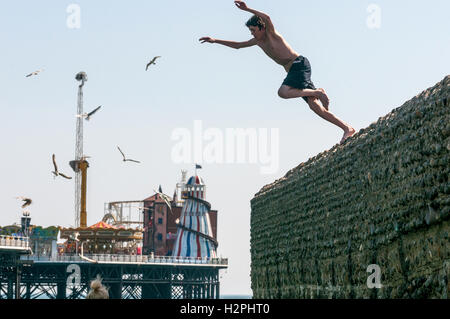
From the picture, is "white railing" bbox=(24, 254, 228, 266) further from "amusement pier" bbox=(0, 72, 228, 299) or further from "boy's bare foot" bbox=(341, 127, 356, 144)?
"boy's bare foot" bbox=(341, 127, 356, 144)

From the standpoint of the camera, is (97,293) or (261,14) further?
(261,14)

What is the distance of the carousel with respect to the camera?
264 feet

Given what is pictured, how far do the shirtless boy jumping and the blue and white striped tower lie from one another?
80.1 metres

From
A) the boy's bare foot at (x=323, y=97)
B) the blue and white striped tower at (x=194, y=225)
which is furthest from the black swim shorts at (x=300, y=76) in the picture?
the blue and white striped tower at (x=194, y=225)

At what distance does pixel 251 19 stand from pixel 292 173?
19.0 feet

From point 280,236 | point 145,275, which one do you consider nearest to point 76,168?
point 145,275

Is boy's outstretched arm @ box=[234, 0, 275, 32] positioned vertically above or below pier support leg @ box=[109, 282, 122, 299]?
above

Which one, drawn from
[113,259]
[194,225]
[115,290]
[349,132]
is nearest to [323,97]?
[349,132]

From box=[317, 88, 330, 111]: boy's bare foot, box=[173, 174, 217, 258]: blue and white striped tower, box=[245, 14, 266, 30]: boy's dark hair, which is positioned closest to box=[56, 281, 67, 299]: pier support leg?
box=[173, 174, 217, 258]: blue and white striped tower

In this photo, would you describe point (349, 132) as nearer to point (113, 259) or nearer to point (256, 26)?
point (256, 26)

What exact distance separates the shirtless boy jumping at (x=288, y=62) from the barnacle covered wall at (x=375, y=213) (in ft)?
3.27

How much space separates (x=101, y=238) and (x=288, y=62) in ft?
220

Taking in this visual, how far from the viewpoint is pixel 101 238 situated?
8150cm

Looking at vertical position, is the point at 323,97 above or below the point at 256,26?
below
